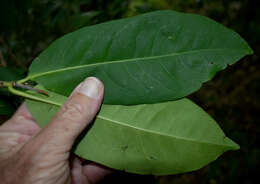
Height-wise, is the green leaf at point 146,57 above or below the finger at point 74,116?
above

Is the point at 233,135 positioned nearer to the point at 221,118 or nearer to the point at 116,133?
the point at 221,118

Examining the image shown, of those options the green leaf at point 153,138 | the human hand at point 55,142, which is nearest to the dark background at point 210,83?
the human hand at point 55,142

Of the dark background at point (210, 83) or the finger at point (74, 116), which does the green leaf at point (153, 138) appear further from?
the dark background at point (210, 83)

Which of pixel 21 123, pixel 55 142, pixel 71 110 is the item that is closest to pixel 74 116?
pixel 71 110

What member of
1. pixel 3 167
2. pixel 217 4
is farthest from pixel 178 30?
pixel 217 4

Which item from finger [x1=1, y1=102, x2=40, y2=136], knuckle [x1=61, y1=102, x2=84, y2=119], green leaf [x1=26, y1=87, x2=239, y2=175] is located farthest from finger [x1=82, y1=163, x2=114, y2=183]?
knuckle [x1=61, y1=102, x2=84, y2=119]

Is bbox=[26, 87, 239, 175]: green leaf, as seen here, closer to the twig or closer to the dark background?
the twig
